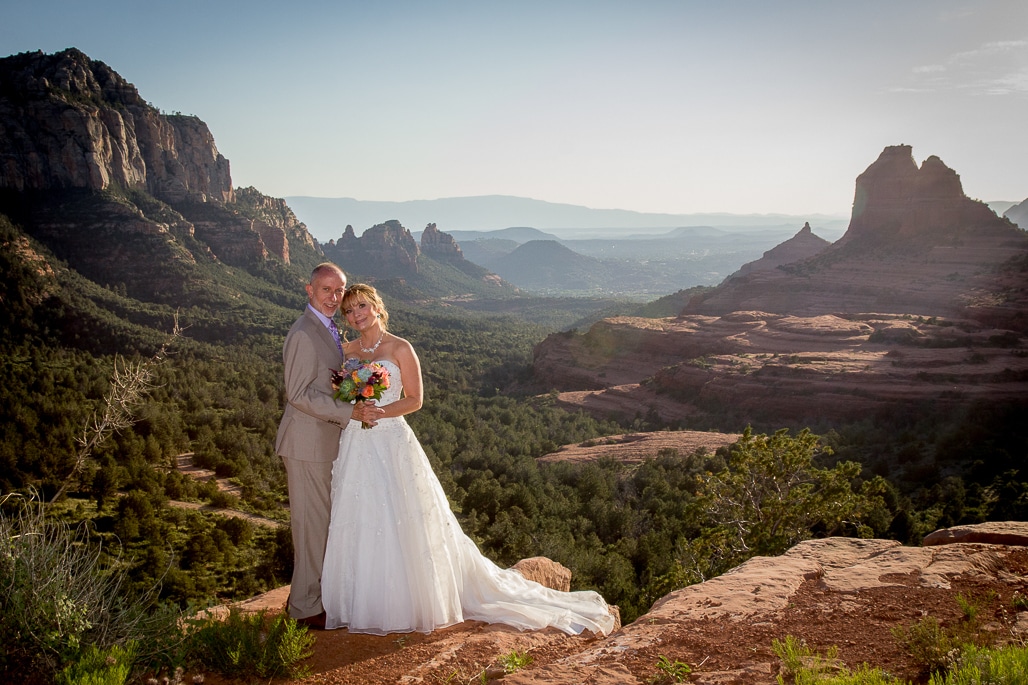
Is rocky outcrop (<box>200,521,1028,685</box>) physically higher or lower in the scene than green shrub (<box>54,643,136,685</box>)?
lower

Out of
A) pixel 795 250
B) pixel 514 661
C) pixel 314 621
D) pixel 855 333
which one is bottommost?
pixel 855 333

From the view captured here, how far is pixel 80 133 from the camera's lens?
194ft

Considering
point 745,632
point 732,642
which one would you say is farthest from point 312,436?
point 745,632

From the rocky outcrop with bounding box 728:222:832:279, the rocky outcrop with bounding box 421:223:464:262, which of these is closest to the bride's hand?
the rocky outcrop with bounding box 728:222:832:279

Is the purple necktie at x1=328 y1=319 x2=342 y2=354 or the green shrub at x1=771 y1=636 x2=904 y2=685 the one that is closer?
the green shrub at x1=771 y1=636 x2=904 y2=685

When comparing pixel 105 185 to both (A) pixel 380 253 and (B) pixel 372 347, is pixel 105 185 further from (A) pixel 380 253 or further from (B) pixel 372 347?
(A) pixel 380 253

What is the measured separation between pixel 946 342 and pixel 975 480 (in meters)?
24.4

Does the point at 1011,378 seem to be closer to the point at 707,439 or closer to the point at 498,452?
the point at 707,439

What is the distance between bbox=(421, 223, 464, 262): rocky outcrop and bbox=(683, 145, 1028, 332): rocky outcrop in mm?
108147

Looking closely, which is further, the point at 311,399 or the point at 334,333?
the point at 334,333

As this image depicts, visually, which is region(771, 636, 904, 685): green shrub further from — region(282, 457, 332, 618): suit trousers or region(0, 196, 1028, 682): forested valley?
region(0, 196, 1028, 682): forested valley

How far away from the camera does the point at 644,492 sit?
74.6 feet

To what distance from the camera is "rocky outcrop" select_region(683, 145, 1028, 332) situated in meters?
54.5

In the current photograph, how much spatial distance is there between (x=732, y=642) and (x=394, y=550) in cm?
272
